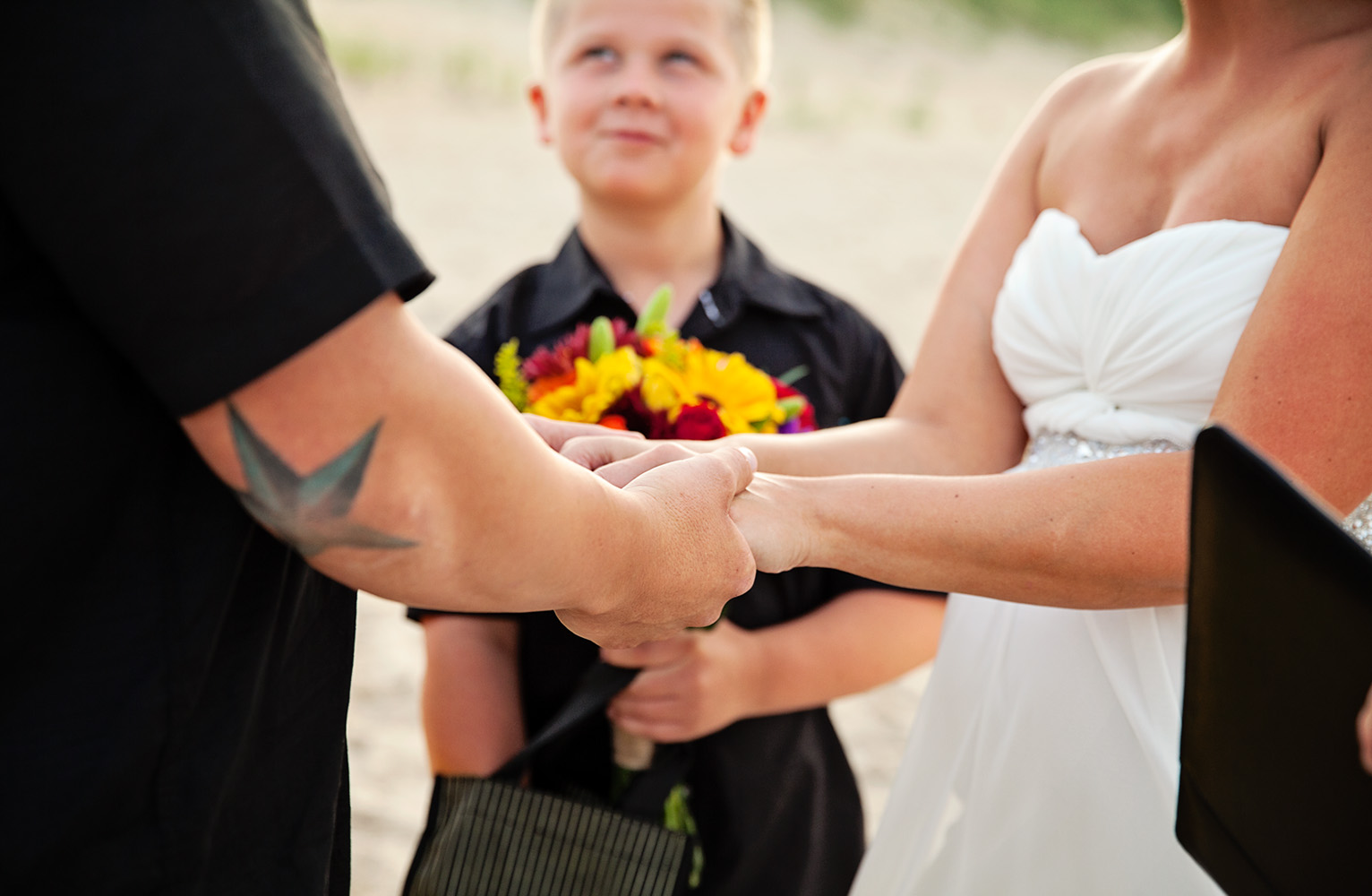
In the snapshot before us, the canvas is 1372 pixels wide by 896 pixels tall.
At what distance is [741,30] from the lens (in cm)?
299

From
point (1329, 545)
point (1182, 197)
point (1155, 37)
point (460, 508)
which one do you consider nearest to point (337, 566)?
point (460, 508)

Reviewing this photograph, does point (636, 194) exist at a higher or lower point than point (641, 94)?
lower

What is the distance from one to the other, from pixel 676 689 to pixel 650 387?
2.17 ft

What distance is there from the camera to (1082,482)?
1804 mm

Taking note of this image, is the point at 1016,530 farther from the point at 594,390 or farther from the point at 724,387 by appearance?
the point at 594,390

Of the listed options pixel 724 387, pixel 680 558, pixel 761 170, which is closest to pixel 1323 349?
pixel 680 558

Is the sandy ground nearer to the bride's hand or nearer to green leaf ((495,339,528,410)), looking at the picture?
green leaf ((495,339,528,410))

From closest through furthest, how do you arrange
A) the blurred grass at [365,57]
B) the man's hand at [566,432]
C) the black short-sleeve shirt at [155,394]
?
the black short-sleeve shirt at [155,394]
the man's hand at [566,432]
the blurred grass at [365,57]

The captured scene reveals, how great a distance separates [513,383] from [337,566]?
3.85 ft

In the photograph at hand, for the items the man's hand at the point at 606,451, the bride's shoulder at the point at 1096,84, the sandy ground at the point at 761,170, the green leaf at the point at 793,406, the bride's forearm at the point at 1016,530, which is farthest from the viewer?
the sandy ground at the point at 761,170

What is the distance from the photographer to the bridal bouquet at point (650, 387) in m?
2.17

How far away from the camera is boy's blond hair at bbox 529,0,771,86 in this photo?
2.97m

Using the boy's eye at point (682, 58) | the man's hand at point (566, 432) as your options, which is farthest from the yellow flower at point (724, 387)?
the boy's eye at point (682, 58)

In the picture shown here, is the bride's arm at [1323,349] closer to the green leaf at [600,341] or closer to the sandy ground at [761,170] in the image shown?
the green leaf at [600,341]
